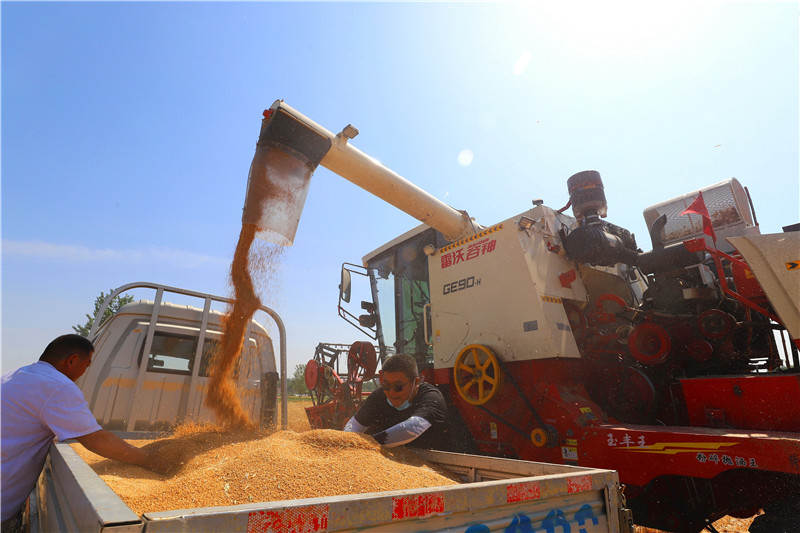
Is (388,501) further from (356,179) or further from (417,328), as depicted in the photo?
(417,328)

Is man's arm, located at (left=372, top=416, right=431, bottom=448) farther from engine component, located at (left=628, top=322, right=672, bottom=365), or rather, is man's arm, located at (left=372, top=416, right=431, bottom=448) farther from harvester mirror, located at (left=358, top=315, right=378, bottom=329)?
harvester mirror, located at (left=358, top=315, right=378, bottom=329)

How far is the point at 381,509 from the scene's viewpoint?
129cm

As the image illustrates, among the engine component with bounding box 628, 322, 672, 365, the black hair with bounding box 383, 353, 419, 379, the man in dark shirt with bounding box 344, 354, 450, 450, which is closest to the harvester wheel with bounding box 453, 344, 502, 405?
the man in dark shirt with bounding box 344, 354, 450, 450

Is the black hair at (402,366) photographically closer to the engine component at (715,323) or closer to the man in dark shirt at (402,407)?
the man in dark shirt at (402,407)

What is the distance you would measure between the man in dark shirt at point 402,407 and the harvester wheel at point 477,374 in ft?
1.53

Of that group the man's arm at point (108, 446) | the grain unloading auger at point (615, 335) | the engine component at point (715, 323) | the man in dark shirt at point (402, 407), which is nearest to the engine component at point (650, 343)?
the grain unloading auger at point (615, 335)

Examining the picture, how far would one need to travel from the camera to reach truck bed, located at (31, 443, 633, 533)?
3.37 ft

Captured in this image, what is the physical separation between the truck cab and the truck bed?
1.71 metres

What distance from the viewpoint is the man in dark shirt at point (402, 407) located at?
3.43 meters

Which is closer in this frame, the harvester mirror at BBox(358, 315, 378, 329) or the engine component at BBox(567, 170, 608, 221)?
the engine component at BBox(567, 170, 608, 221)

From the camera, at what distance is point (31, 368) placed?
2248 millimetres

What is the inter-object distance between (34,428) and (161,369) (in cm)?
224

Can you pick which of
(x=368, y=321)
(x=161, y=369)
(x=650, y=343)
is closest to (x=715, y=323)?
(x=650, y=343)

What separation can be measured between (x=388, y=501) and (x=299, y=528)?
0.93ft
